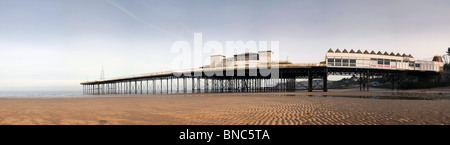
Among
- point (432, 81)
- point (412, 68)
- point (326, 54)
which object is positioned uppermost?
point (326, 54)
